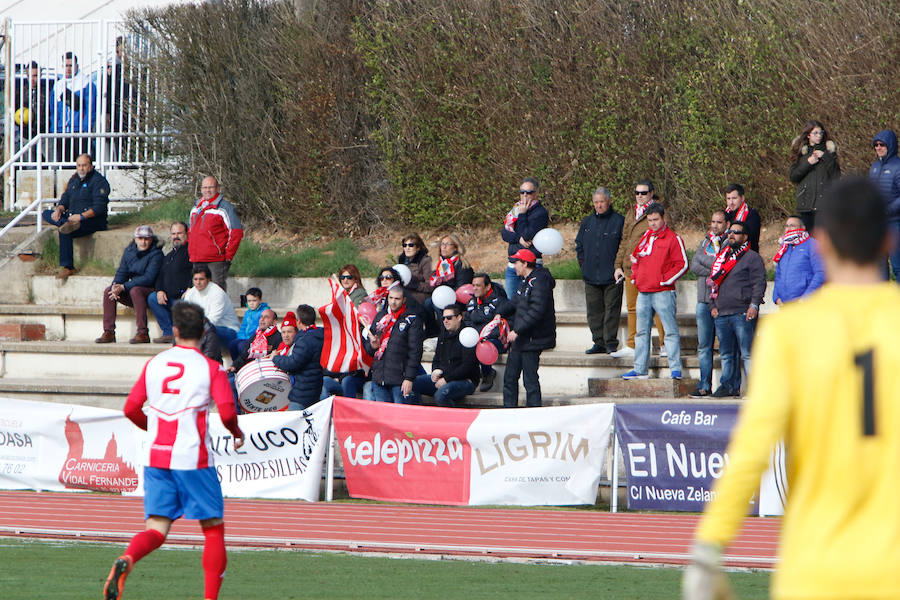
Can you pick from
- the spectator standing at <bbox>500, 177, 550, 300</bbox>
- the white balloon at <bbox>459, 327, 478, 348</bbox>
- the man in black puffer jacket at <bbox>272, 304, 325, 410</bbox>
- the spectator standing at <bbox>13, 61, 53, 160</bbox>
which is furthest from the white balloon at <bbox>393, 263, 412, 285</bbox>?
the spectator standing at <bbox>13, 61, 53, 160</bbox>

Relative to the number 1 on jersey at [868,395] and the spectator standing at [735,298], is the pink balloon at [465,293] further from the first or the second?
the number 1 on jersey at [868,395]

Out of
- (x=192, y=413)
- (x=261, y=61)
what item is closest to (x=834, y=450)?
(x=192, y=413)

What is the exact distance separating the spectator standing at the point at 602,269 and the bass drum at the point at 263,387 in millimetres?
3791

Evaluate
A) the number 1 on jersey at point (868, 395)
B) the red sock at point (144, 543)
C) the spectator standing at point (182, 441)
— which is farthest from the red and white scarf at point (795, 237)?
the number 1 on jersey at point (868, 395)

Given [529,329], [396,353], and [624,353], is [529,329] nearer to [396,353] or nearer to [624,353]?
[396,353]

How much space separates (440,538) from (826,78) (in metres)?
9.48

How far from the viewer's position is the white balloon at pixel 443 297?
14.7 meters

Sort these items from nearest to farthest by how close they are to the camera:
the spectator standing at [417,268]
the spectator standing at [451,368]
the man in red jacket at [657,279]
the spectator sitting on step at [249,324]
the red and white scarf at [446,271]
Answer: the man in red jacket at [657,279]
the spectator standing at [451,368]
the red and white scarf at [446,271]
the spectator standing at [417,268]
the spectator sitting on step at [249,324]

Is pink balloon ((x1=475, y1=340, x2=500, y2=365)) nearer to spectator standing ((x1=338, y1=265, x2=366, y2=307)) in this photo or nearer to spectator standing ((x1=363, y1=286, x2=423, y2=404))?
spectator standing ((x1=363, y1=286, x2=423, y2=404))

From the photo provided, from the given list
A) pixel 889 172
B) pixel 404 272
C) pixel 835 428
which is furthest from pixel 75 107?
pixel 835 428

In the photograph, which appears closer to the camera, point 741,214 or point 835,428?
point 835,428

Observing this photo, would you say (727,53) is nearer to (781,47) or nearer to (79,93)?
(781,47)

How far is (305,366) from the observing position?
47.0 feet

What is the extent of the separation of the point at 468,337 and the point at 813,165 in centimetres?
420
